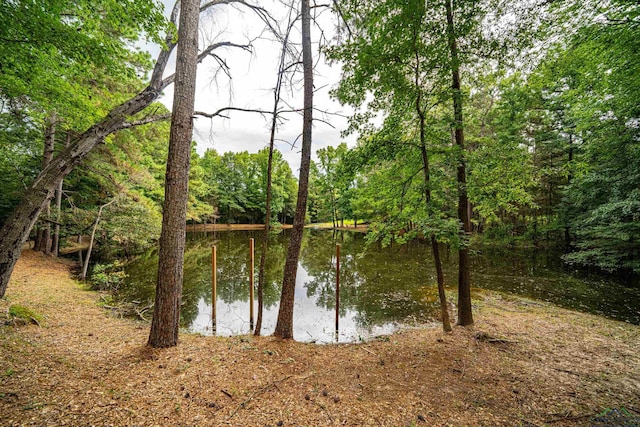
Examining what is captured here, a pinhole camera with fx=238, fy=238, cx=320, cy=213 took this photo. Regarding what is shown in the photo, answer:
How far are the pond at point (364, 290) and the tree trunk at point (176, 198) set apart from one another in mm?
2455

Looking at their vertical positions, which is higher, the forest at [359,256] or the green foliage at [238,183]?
the green foliage at [238,183]

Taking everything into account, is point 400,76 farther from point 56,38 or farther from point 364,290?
point 364,290

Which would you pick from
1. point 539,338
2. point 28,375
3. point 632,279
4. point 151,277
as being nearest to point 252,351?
point 28,375

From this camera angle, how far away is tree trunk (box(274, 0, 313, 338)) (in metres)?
4.46

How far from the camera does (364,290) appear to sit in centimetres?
898

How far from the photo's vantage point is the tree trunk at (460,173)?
4095 millimetres

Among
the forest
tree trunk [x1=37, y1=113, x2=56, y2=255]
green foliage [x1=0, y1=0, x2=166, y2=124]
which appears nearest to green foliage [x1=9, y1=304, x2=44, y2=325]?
the forest

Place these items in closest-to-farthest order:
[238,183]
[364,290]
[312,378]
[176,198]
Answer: [312,378] < [176,198] < [364,290] < [238,183]

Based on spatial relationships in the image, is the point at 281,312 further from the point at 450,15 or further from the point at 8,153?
the point at 8,153

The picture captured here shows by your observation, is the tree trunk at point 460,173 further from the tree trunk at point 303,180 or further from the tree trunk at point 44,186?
the tree trunk at point 44,186

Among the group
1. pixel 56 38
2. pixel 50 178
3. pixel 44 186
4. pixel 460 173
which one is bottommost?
pixel 44 186

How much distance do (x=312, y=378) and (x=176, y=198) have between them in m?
3.17

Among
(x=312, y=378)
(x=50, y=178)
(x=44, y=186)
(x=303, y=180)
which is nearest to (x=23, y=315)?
(x=44, y=186)

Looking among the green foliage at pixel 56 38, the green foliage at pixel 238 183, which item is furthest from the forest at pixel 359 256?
the green foliage at pixel 238 183
